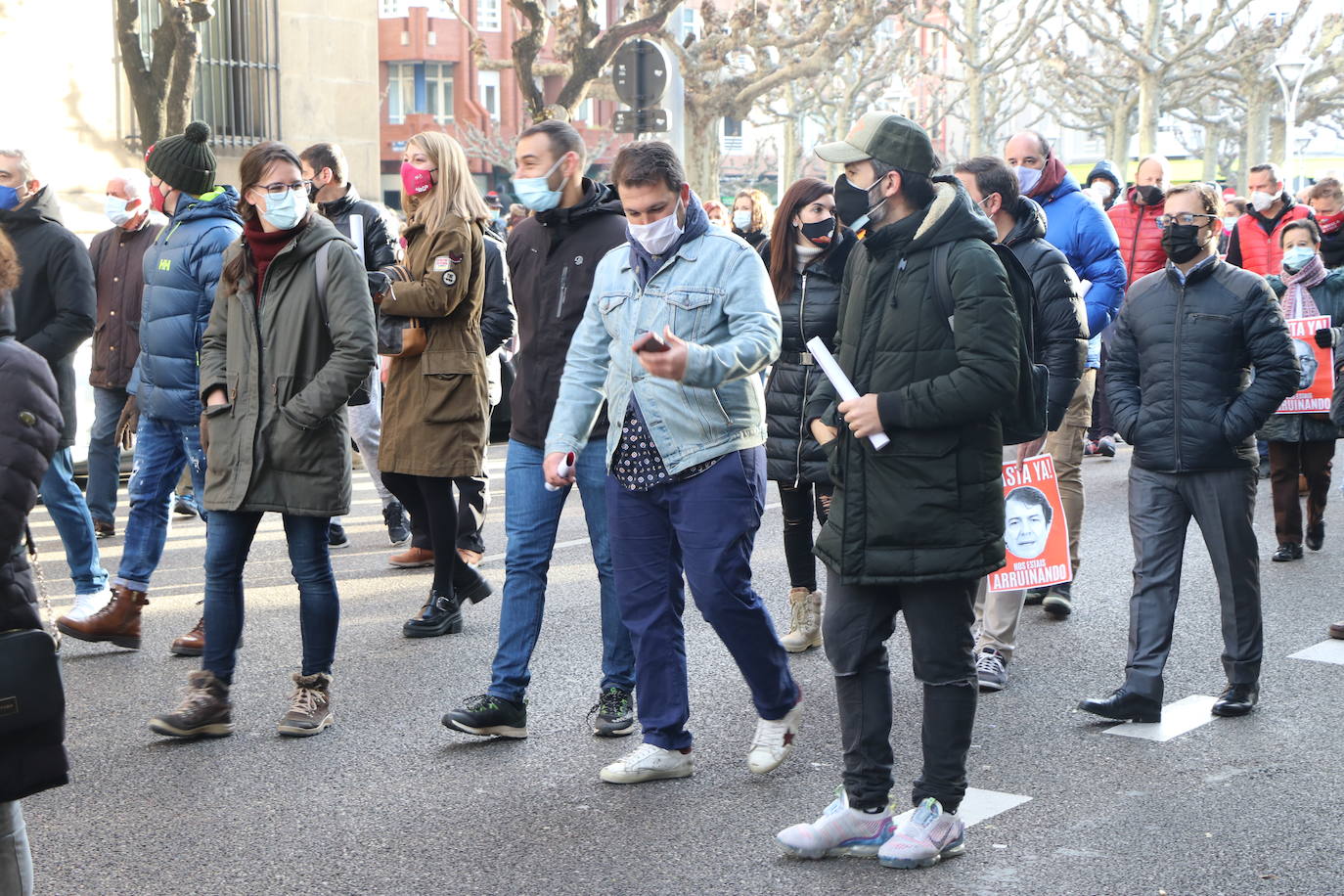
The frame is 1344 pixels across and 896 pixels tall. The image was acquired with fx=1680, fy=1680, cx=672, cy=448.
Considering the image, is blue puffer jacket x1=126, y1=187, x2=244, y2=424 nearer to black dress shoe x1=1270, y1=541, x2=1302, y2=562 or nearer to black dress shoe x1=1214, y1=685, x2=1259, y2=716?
black dress shoe x1=1214, y1=685, x2=1259, y2=716

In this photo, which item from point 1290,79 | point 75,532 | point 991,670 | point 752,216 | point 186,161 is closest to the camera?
point 991,670

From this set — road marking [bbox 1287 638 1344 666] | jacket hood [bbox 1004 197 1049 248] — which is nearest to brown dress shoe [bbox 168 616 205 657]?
jacket hood [bbox 1004 197 1049 248]

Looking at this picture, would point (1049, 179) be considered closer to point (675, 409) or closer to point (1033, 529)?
point (1033, 529)

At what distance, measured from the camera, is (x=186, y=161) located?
6.74 m

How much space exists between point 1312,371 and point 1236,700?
3864 millimetres

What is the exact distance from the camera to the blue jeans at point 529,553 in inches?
218

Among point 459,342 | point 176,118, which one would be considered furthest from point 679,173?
point 176,118

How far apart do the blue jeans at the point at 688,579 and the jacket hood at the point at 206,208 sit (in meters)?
2.79

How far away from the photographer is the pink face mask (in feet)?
22.8

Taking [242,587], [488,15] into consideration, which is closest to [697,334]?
[242,587]

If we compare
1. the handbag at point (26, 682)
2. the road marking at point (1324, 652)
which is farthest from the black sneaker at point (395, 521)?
the handbag at point (26, 682)

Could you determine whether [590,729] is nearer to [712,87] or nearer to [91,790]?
[91,790]

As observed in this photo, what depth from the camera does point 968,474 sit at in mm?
4352

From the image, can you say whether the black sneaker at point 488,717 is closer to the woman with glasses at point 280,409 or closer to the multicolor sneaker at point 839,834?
the woman with glasses at point 280,409
